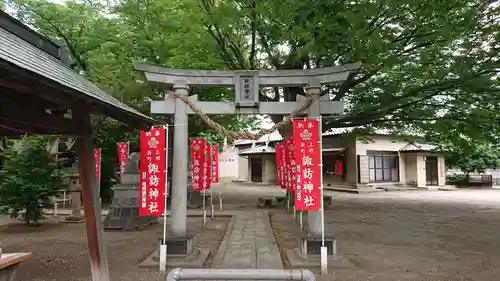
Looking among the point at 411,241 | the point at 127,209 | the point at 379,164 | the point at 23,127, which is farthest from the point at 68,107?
the point at 379,164

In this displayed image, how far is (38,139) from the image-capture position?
15.9 m

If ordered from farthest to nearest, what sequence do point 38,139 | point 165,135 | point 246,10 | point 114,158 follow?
1. point 114,158
2. point 38,139
3. point 246,10
4. point 165,135

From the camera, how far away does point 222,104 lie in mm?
8250

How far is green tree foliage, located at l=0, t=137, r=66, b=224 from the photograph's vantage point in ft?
41.2

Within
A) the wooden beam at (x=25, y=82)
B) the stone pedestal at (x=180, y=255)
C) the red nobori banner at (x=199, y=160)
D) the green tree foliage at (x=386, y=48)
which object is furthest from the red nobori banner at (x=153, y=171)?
the red nobori banner at (x=199, y=160)

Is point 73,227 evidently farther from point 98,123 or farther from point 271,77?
point 271,77

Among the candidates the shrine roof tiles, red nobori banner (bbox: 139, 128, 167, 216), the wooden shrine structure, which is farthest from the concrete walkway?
the shrine roof tiles

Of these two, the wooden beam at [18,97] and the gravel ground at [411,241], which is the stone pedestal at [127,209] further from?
the wooden beam at [18,97]

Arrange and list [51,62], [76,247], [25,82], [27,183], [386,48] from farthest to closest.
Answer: [27,183] < [76,247] < [386,48] < [51,62] < [25,82]

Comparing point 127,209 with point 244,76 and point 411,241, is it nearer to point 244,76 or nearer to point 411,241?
point 244,76

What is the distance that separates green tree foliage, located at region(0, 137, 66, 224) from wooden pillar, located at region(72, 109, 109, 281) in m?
8.71

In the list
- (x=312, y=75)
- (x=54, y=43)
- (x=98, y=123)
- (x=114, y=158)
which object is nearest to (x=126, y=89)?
(x=98, y=123)

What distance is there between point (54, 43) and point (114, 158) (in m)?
14.7

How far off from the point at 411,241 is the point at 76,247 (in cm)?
933
